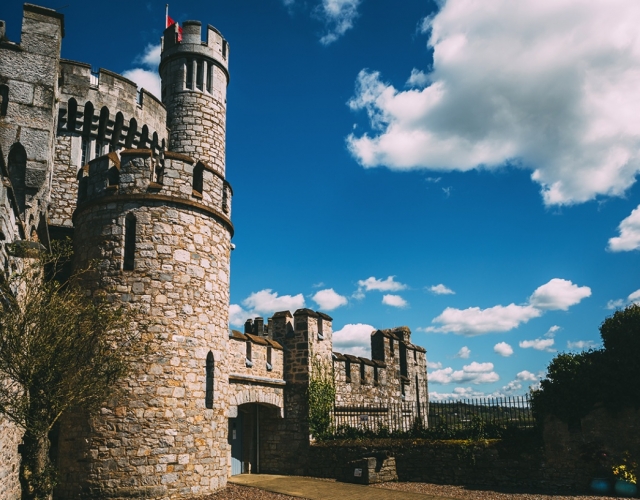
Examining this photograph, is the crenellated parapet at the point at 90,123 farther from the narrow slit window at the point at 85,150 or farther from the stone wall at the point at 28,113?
the stone wall at the point at 28,113

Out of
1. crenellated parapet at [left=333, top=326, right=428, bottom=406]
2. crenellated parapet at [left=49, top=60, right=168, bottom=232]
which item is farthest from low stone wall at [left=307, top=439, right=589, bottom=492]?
crenellated parapet at [left=49, top=60, right=168, bottom=232]

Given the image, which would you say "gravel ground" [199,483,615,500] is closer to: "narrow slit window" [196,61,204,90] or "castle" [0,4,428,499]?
"castle" [0,4,428,499]

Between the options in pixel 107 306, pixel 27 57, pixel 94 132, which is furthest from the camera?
pixel 94 132

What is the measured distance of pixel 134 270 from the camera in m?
10.2

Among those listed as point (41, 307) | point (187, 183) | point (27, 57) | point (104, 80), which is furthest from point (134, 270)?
point (104, 80)

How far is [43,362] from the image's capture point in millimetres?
7125

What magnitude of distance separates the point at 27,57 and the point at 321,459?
11603 millimetres

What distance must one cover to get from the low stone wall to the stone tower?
4.04 metres

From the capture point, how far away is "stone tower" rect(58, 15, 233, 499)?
9.49 m

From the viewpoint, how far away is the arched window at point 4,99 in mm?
8555

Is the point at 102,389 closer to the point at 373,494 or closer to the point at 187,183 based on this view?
the point at 187,183

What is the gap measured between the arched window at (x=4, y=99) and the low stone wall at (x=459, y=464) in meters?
10.9

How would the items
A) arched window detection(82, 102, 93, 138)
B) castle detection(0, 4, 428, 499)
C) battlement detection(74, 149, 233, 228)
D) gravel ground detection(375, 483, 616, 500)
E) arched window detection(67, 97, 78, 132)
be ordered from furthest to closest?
arched window detection(82, 102, 93, 138), arched window detection(67, 97, 78, 132), battlement detection(74, 149, 233, 228), gravel ground detection(375, 483, 616, 500), castle detection(0, 4, 428, 499)

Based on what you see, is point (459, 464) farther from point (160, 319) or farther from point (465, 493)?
point (160, 319)
